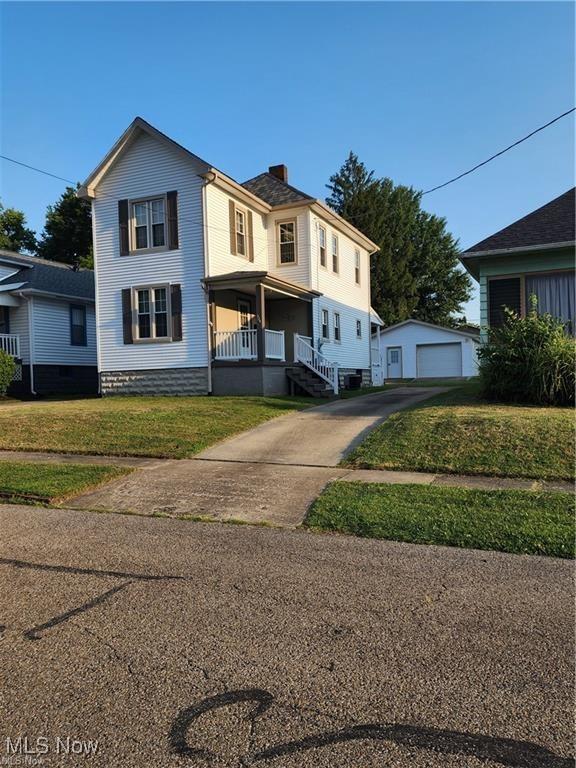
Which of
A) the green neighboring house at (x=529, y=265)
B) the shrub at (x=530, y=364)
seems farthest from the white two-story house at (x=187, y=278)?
the shrub at (x=530, y=364)

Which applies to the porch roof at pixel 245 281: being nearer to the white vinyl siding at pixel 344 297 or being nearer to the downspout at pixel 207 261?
the downspout at pixel 207 261

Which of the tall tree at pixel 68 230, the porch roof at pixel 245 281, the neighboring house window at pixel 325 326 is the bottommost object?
the neighboring house window at pixel 325 326

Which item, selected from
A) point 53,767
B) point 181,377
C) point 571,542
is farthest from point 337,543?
point 181,377

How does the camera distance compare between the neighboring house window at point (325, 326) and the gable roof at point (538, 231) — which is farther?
the neighboring house window at point (325, 326)

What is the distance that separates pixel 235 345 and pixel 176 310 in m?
2.22

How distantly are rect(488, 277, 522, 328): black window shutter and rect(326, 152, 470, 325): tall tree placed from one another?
1356 inches

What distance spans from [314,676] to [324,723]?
41cm

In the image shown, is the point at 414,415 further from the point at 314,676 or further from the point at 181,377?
the point at 181,377

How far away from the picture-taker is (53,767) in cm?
240

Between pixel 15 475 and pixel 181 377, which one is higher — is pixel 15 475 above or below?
below

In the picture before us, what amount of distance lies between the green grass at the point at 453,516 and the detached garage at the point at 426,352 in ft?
97.1

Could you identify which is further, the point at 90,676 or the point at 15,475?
the point at 15,475

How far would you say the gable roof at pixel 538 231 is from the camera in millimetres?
14250

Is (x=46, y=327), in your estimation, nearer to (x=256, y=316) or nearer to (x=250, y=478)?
(x=256, y=316)
